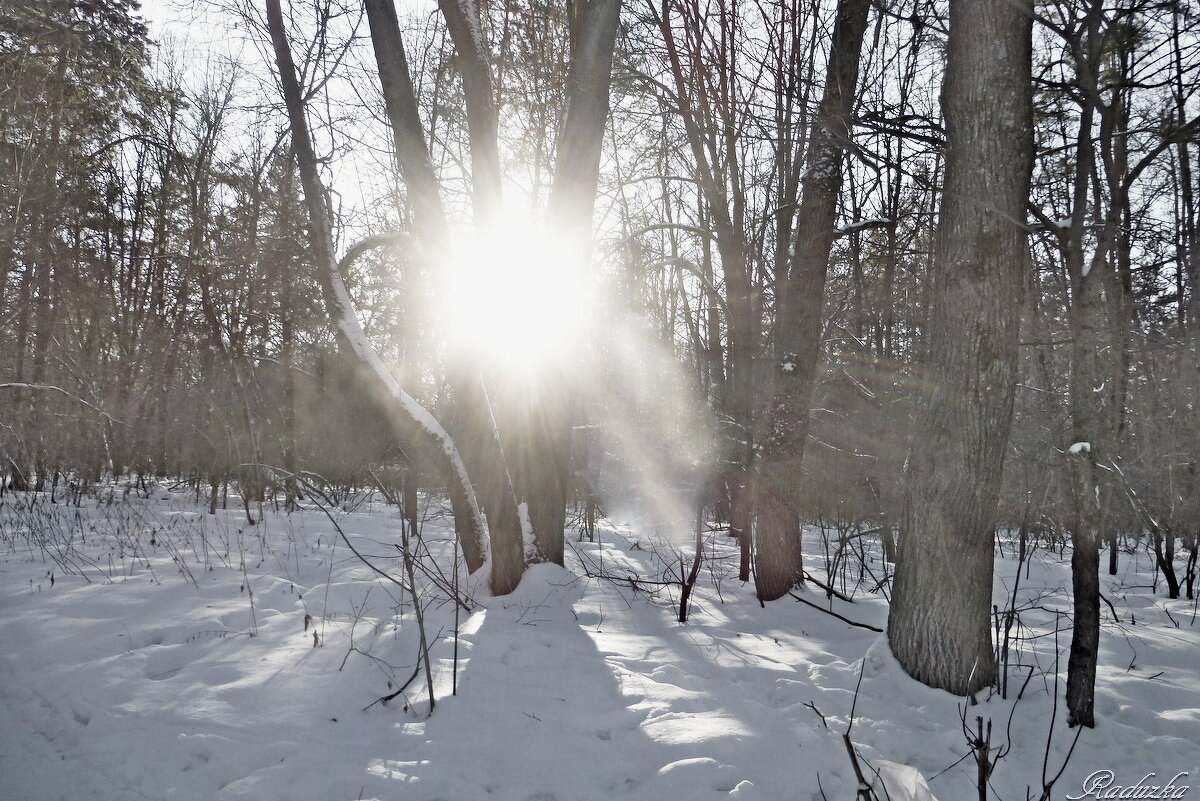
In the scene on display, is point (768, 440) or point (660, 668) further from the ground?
point (768, 440)

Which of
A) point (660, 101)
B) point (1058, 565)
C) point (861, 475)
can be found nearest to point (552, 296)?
point (660, 101)

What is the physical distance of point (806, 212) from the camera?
548 cm

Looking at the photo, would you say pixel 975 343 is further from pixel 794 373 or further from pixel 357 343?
pixel 357 343

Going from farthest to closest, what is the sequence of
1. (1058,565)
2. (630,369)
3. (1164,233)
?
(630,369) → (1058,565) → (1164,233)

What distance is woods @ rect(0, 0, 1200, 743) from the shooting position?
3264 millimetres

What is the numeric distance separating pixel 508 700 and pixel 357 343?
9.89ft

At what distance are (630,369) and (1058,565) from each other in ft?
41.1

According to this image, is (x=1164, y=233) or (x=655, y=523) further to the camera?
(x=655, y=523)

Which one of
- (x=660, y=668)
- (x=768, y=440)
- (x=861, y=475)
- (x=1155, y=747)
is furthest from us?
(x=861, y=475)

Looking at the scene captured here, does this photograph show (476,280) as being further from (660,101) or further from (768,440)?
(660,101)
